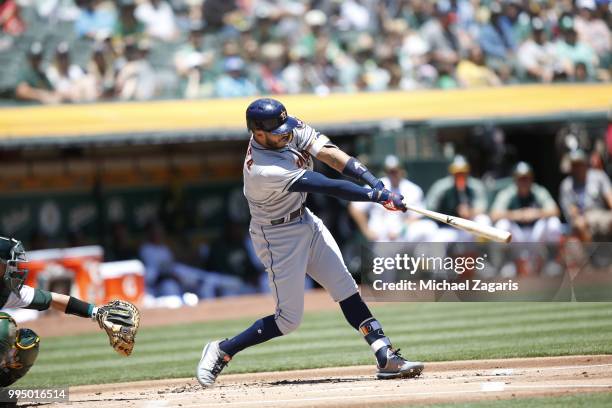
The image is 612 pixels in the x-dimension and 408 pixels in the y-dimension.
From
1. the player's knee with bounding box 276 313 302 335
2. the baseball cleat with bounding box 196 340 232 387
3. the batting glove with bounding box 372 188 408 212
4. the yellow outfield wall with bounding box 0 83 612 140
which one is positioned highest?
the batting glove with bounding box 372 188 408 212

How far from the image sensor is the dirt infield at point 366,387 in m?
5.23

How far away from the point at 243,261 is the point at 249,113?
7737 millimetres

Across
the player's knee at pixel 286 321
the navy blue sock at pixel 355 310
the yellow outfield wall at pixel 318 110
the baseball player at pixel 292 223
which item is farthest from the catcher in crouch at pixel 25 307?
the yellow outfield wall at pixel 318 110

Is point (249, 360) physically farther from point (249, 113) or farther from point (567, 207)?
point (567, 207)

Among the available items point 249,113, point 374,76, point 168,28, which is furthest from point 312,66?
point 249,113

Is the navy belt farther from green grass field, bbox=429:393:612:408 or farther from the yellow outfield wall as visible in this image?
the yellow outfield wall

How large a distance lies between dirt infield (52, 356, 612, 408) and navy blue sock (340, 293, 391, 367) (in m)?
0.21

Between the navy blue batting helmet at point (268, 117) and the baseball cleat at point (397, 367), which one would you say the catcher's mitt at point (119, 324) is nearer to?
the navy blue batting helmet at point (268, 117)

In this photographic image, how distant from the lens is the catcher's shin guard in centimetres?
584

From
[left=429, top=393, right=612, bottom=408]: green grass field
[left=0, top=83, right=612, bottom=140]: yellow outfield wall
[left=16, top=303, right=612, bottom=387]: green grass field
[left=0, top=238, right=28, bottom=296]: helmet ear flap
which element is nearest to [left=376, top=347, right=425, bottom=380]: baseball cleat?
[left=16, top=303, right=612, bottom=387]: green grass field

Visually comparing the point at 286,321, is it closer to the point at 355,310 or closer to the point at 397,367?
the point at 355,310

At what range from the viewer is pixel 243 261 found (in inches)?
529

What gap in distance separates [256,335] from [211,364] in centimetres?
34

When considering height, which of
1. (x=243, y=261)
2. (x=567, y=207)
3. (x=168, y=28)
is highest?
(x=168, y=28)
